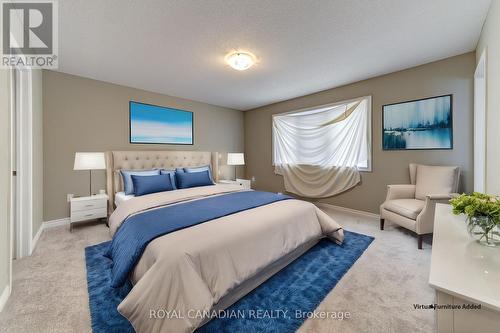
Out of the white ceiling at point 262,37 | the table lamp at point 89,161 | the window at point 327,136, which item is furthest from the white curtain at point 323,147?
the table lamp at point 89,161

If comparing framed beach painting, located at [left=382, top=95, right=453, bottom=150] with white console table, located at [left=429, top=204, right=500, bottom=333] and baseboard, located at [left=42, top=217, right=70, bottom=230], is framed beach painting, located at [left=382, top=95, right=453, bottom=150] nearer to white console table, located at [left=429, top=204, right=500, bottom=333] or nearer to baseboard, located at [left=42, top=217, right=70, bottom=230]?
white console table, located at [left=429, top=204, right=500, bottom=333]

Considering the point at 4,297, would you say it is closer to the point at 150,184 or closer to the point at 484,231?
the point at 150,184

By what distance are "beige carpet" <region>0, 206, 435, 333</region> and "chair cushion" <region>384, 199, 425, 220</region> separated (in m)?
Answer: 0.38

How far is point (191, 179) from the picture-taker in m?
3.71

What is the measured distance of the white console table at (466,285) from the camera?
66 cm

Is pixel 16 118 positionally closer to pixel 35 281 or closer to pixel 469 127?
pixel 35 281

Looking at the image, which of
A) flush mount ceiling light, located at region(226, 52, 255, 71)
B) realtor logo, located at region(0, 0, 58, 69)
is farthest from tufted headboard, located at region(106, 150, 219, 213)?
flush mount ceiling light, located at region(226, 52, 255, 71)

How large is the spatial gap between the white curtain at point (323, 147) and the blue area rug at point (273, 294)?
1847 mm

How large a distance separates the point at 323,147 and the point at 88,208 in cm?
434

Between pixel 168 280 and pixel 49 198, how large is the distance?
324cm

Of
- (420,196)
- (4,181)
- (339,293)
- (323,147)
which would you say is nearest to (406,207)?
(420,196)

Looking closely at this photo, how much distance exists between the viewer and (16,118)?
90.4 inches

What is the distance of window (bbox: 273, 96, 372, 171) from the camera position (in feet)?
12.4

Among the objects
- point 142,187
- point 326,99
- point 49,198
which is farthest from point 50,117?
point 326,99
